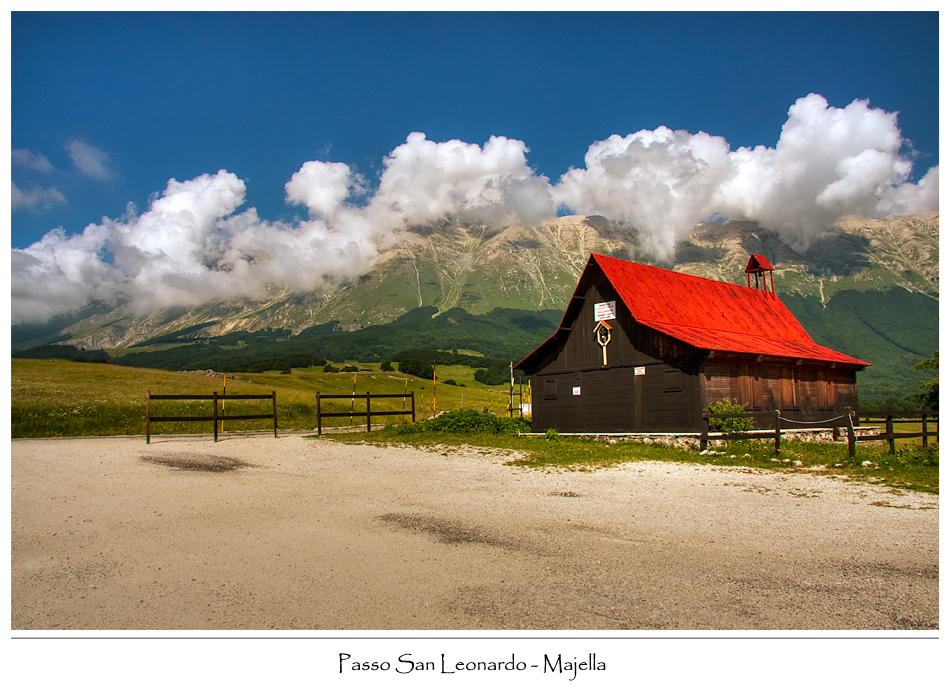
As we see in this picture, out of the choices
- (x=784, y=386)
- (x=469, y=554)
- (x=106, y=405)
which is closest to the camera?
(x=469, y=554)

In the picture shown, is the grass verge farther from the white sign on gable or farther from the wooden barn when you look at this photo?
the white sign on gable

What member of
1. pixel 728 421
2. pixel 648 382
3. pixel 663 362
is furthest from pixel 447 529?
pixel 648 382

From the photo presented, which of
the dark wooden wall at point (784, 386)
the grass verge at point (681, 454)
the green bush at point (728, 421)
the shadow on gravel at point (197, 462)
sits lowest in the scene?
the grass verge at point (681, 454)

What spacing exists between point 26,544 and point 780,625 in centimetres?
844

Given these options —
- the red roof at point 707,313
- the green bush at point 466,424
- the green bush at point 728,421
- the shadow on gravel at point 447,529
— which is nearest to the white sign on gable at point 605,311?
the red roof at point 707,313

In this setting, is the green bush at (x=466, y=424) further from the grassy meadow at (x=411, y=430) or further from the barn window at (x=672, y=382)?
the barn window at (x=672, y=382)

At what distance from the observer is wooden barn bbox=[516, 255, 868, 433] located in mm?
22453

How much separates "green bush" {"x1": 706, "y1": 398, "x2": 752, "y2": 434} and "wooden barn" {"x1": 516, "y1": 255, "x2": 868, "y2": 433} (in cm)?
35

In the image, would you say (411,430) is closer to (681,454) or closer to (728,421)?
(681,454)

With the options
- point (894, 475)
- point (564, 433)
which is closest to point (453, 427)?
point (564, 433)

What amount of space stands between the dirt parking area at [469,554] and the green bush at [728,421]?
8.43m

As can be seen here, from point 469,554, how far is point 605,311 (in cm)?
1999

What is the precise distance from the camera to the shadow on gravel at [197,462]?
48.6ft

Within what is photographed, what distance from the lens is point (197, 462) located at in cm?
1591
